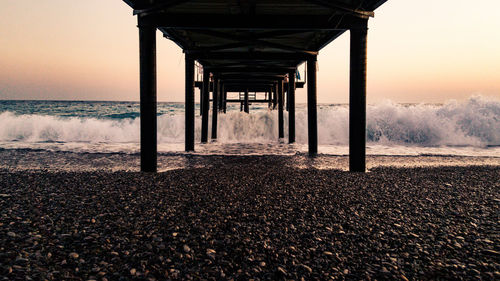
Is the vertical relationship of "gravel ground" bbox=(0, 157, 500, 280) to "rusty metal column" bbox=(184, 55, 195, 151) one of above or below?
below

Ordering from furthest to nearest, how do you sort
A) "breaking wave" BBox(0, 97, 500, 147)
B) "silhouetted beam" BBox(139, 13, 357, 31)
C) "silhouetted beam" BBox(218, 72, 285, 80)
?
"silhouetted beam" BBox(218, 72, 285, 80)
"breaking wave" BBox(0, 97, 500, 147)
"silhouetted beam" BBox(139, 13, 357, 31)

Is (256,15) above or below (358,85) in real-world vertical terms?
above

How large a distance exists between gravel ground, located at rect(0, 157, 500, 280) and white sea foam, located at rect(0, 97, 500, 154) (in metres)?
8.48

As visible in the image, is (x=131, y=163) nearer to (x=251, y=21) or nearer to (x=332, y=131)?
(x=251, y=21)

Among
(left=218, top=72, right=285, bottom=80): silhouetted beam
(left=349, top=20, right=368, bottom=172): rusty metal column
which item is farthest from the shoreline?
(left=218, top=72, right=285, bottom=80): silhouetted beam

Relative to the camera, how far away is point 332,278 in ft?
6.63

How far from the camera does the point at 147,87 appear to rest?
5.55 meters

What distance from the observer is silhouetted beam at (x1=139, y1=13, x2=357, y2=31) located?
19.3 feet

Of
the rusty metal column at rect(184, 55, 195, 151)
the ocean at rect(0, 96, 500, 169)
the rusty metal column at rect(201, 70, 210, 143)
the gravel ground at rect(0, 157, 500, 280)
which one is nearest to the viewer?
the gravel ground at rect(0, 157, 500, 280)

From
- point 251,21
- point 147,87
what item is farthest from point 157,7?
point 251,21

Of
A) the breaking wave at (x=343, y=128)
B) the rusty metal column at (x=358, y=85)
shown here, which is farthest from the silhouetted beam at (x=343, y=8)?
the breaking wave at (x=343, y=128)

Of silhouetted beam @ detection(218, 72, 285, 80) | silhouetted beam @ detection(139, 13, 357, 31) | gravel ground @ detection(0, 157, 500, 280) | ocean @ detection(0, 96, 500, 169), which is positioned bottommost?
gravel ground @ detection(0, 157, 500, 280)

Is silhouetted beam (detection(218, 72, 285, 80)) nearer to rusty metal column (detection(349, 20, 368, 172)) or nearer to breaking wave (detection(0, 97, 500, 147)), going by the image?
breaking wave (detection(0, 97, 500, 147))

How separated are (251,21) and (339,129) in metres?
11.3
